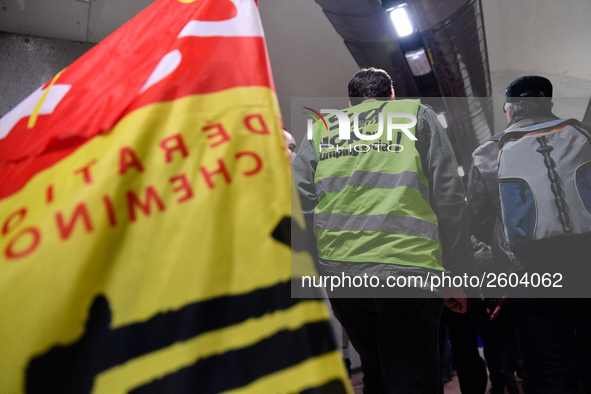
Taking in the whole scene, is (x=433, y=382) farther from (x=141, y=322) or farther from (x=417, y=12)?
(x=417, y=12)

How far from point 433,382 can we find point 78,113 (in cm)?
109

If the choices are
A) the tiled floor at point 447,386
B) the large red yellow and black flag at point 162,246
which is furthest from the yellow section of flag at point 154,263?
the tiled floor at point 447,386

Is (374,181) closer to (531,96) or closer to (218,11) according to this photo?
(218,11)

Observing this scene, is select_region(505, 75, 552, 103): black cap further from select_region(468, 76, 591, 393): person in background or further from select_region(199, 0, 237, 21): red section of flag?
select_region(199, 0, 237, 21): red section of flag

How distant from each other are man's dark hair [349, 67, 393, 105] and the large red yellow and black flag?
78cm

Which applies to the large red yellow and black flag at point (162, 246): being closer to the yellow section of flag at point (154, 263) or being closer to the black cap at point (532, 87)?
the yellow section of flag at point (154, 263)

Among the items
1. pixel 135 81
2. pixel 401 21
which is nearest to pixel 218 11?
pixel 135 81

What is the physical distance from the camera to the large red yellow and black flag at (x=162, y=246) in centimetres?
51

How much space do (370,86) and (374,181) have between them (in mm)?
398

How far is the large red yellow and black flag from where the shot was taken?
0.51 m

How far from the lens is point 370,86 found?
4.63 ft

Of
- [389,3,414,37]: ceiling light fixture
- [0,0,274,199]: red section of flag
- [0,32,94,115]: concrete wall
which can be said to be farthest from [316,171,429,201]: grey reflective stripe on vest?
[389,3,414,37]: ceiling light fixture

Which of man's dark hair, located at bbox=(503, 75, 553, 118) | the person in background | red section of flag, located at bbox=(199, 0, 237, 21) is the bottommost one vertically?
the person in background

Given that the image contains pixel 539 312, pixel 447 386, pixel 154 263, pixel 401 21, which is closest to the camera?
pixel 154 263
